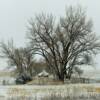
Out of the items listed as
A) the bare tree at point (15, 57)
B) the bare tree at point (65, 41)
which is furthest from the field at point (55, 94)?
the bare tree at point (15, 57)

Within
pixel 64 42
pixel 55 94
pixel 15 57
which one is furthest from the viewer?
pixel 15 57

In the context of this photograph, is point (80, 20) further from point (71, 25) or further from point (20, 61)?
point (20, 61)

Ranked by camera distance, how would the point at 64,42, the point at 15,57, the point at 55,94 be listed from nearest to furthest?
the point at 55,94, the point at 64,42, the point at 15,57

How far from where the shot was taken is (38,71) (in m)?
80.0

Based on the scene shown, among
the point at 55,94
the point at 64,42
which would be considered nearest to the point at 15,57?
the point at 64,42

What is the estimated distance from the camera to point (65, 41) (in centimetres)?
5425

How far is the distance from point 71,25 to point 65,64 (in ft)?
20.5

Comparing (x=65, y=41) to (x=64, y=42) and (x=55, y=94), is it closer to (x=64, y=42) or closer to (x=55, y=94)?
(x=64, y=42)

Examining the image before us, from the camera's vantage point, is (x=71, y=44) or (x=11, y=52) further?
(x=11, y=52)

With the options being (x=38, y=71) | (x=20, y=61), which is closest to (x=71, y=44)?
(x=20, y=61)

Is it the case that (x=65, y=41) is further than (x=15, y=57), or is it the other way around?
(x=15, y=57)

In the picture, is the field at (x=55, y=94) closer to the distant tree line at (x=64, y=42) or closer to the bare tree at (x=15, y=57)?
the distant tree line at (x=64, y=42)

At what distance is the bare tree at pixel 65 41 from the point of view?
54.1 meters

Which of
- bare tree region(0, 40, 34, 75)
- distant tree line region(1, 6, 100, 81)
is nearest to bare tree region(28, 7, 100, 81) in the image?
distant tree line region(1, 6, 100, 81)
